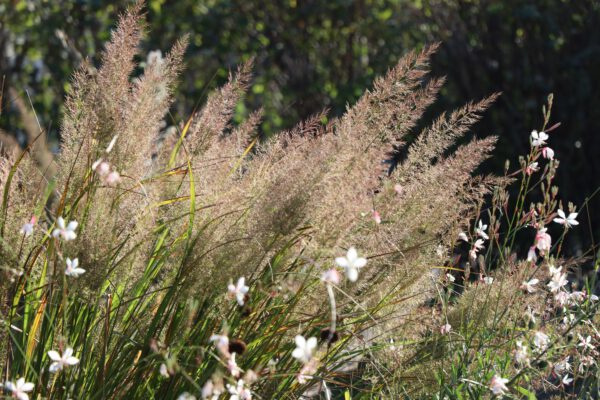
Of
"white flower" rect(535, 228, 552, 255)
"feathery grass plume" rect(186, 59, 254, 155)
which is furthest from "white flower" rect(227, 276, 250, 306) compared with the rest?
"white flower" rect(535, 228, 552, 255)

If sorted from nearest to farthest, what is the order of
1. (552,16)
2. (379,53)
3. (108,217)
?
(108,217), (552,16), (379,53)

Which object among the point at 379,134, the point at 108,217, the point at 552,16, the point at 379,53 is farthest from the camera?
the point at 379,53

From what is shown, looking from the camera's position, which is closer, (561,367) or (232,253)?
(232,253)

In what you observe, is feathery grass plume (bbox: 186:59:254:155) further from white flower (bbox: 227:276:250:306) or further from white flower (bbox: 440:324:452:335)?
white flower (bbox: 440:324:452:335)

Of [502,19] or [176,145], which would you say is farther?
[502,19]

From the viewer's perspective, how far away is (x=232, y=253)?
195cm

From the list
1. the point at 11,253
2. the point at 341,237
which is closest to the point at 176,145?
the point at 11,253

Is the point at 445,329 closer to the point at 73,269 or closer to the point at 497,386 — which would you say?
the point at 497,386

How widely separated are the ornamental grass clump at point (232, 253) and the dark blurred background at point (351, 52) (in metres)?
3.39

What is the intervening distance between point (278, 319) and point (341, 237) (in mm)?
404

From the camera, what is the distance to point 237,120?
23.5ft

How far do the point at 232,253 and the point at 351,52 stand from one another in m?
5.64

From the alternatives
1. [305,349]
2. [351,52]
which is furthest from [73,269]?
[351,52]

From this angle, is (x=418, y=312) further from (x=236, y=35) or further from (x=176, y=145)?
(x=236, y=35)
